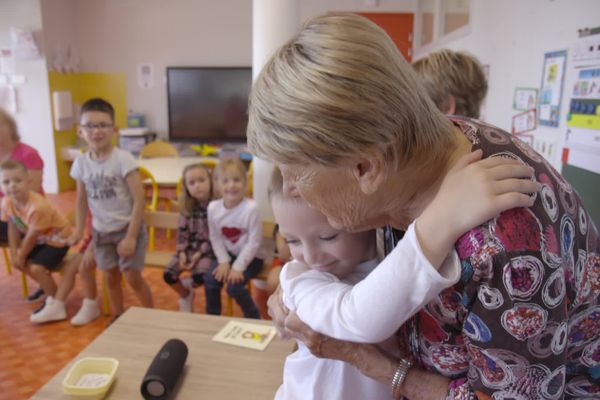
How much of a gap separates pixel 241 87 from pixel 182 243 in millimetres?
4313

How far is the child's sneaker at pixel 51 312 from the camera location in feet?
10.5

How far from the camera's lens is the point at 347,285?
937 millimetres

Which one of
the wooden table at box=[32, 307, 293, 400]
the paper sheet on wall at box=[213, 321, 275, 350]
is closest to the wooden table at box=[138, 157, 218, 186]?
the wooden table at box=[32, 307, 293, 400]

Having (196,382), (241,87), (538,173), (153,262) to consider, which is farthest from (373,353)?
(241,87)

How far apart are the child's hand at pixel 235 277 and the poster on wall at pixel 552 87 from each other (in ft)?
6.04

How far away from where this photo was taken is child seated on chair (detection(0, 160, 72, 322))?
316 centimetres

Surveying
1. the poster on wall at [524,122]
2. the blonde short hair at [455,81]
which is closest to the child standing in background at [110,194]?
the blonde short hair at [455,81]

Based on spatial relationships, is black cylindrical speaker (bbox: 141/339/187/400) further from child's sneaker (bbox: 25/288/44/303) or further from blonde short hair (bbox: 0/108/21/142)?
blonde short hair (bbox: 0/108/21/142)

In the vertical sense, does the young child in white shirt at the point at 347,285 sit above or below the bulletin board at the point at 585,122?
below

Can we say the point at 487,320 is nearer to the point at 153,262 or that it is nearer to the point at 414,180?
the point at 414,180

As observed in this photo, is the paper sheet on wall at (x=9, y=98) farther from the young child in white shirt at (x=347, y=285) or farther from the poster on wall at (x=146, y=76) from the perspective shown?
the young child in white shirt at (x=347, y=285)

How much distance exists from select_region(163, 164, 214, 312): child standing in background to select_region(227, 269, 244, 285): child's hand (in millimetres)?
220

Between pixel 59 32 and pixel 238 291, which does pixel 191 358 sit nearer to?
pixel 238 291

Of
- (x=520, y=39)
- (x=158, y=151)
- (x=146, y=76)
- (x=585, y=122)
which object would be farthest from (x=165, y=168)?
(x=585, y=122)
